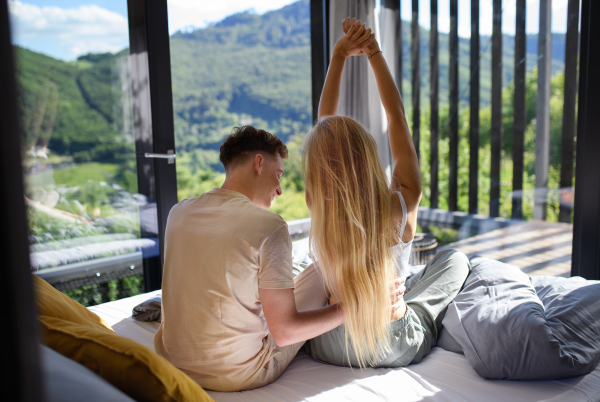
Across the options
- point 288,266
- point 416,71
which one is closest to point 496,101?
point 416,71

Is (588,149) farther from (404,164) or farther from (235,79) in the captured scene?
(235,79)

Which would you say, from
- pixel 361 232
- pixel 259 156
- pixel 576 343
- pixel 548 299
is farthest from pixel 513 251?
pixel 259 156

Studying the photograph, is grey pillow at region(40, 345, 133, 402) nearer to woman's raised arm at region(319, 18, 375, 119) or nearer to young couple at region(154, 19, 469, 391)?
young couple at region(154, 19, 469, 391)

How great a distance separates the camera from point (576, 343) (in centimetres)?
137

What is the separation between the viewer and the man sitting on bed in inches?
45.3

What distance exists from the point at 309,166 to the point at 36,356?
1.07 meters

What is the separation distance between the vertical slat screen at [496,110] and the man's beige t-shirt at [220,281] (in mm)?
2229

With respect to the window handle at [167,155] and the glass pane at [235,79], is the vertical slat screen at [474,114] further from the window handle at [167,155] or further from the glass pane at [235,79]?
the window handle at [167,155]

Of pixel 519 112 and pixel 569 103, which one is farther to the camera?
pixel 519 112

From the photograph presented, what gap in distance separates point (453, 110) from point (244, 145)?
2270 millimetres

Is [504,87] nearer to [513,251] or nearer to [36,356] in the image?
[513,251]

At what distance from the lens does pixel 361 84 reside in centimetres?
361

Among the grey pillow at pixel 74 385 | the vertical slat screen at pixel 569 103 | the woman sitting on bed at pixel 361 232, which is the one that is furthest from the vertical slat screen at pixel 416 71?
the grey pillow at pixel 74 385

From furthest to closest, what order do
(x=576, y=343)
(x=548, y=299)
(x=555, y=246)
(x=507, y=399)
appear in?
(x=555, y=246) → (x=548, y=299) → (x=576, y=343) → (x=507, y=399)
